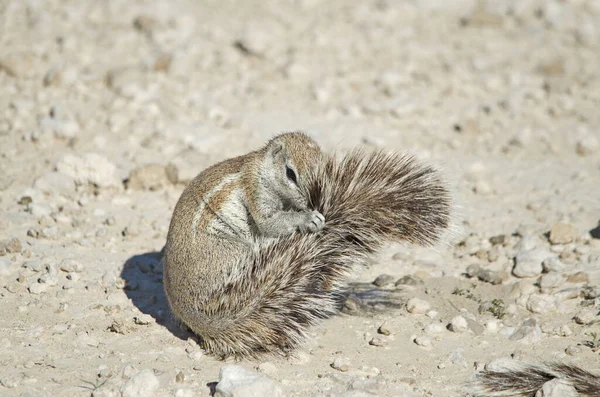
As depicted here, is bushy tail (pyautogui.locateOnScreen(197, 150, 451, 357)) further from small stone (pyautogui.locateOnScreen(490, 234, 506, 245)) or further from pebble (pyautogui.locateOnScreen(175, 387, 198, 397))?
small stone (pyautogui.locateOnScreen(490, 234, 506, 245))

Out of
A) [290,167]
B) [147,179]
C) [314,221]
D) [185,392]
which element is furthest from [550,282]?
[147,179]

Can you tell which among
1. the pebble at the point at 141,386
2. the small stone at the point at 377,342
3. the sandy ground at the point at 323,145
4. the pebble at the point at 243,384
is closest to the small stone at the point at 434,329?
the sandy ground at the point at 323,145

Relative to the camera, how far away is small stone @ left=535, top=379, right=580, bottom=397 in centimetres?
469

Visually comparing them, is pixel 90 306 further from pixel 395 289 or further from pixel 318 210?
pixel 395 289

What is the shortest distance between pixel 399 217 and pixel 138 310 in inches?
90.3

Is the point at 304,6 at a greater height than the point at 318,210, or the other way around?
the point at 304,6

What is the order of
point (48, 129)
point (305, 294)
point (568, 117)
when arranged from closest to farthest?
point (305, 294), point (48, 129), point (568, 117)

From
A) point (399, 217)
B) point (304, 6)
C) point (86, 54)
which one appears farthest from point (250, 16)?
point (399, 217)

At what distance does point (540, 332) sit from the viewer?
5781mm

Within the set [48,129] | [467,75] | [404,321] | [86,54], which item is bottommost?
[404,321]

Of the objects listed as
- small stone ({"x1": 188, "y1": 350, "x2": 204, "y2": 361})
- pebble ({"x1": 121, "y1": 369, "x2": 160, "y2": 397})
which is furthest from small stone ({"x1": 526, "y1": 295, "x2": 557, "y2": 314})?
pebble ({"x1": 121, "y1": 369, "x2": 160, "y2": 397})

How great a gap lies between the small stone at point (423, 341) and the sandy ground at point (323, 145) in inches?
0.6

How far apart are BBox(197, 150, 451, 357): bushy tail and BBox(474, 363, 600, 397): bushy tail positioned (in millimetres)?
1055

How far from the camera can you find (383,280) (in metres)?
6.70
